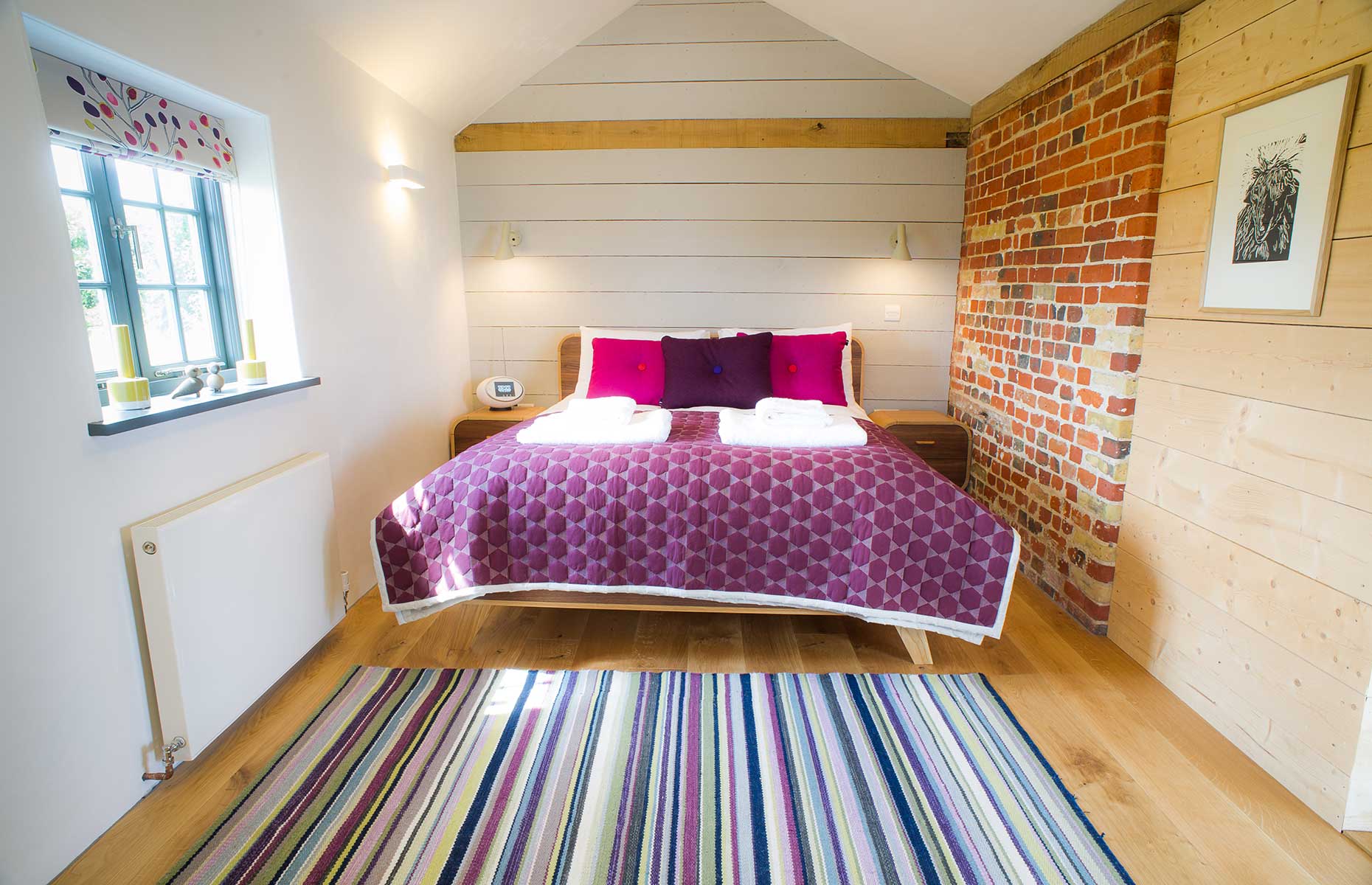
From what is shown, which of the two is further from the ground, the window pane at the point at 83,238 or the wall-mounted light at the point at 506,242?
the wall-mounted light at the point at 506,242

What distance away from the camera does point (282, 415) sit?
230cm

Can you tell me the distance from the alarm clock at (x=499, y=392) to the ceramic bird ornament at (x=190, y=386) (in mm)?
1927

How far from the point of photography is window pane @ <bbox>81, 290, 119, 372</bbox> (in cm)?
179

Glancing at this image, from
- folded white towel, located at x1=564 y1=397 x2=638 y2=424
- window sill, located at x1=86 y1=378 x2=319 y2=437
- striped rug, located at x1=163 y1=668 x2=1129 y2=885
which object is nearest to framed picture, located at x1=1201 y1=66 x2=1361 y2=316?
striped rug, located at x1=163 y1=668 x2=1129 y2=885

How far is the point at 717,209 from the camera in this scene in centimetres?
391

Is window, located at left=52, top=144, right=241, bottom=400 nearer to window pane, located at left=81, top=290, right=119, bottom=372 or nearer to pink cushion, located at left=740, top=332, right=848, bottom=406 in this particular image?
window pane, located at left=81, top=290, right=119, bottom=372

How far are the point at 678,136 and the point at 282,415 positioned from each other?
2578 mm

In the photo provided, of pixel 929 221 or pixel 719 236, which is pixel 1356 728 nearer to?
pixel 929 221

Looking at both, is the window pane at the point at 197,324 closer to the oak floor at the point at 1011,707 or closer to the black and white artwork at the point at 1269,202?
the oak floor at the point at 1011,707

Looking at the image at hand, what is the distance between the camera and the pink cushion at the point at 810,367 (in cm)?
350

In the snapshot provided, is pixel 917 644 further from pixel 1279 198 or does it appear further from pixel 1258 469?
pixel 1279 198

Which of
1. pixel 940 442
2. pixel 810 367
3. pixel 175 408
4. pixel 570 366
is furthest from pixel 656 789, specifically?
pixel 570 366

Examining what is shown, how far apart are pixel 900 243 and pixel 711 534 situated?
2.33m

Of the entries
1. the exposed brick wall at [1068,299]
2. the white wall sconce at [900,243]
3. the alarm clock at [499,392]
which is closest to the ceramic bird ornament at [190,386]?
the alarm clock at [499,392]
